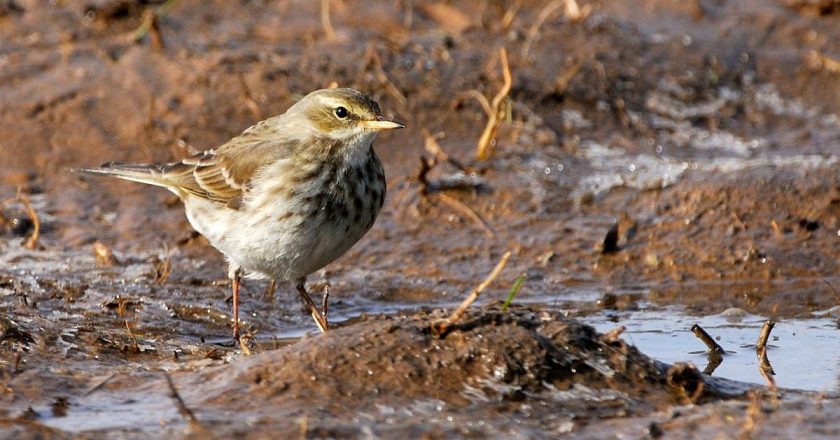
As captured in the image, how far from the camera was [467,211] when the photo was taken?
10.4m

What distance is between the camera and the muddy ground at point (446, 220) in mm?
6504

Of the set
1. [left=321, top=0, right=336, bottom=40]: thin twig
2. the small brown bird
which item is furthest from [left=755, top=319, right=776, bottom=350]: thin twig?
[left=321, top=0, right=336, bottom=40]: thin twig

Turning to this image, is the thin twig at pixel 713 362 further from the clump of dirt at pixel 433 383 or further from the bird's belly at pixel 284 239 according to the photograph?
the bird's belly at pixel 284 239

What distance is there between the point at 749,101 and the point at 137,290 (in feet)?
20.5

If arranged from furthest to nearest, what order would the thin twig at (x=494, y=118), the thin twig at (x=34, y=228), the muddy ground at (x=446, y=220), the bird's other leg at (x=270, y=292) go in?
1. the thin twig at (x=494, y=118)
2. the thin twig at (x=34, y=228)
3. the bird's other leg at (x=270, y=292)
4. the muddy ground at (x=446, y=220)

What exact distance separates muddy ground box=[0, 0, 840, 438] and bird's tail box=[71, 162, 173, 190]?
62 centimetres

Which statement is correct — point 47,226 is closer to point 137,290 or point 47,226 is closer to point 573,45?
point 137,290

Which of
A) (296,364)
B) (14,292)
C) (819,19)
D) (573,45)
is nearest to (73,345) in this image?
(14,292)

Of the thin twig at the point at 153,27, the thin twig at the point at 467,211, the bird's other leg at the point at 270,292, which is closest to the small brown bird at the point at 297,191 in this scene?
the bird's other leg at the point at 270,292

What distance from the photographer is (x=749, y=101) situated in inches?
492

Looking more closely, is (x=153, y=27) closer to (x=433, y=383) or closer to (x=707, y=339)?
(x=707, y=339)

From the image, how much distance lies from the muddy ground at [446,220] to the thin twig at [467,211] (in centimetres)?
4

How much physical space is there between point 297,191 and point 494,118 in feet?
10.2

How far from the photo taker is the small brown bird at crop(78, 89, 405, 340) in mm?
7988
